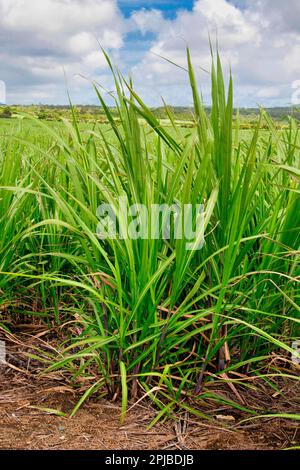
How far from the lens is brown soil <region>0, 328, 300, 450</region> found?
1176mm

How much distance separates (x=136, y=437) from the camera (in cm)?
119

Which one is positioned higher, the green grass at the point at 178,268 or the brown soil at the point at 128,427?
the green grass at the point at 178,268

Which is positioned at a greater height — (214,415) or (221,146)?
(221,146)

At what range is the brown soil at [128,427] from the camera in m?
1.18

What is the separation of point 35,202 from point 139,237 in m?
0.88

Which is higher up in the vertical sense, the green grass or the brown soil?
the green grass

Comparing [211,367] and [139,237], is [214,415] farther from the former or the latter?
[139,237]

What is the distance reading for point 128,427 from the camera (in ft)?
4.00

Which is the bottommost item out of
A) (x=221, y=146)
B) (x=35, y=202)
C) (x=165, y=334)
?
(x=165, y=334)

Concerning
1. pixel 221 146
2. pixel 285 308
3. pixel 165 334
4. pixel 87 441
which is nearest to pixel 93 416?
pixel 87 441

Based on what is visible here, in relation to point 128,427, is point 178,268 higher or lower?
higher
